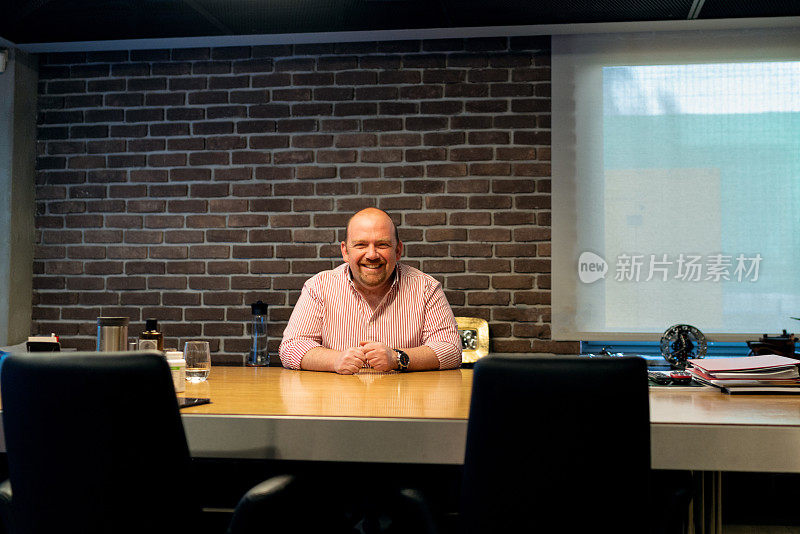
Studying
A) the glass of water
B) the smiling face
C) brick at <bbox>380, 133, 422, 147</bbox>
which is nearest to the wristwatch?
the smiling face

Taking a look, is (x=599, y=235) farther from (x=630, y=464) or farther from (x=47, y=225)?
(x=47, y=225)

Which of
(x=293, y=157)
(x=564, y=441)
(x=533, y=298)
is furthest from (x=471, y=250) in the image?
(x=564, y=441)

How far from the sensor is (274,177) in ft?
11.8

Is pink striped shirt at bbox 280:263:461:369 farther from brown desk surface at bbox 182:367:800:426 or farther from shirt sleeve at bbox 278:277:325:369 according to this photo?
brown desk surface at bbox 182:367:800:426

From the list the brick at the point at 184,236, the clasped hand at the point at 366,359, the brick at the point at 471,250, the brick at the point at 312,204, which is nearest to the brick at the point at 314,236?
the brick at the point at 312,204

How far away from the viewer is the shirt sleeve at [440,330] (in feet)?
7.78

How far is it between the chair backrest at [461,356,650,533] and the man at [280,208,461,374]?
1.35 metres

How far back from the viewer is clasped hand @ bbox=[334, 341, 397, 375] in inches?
83.4

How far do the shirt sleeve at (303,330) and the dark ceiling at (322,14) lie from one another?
54.8 inches

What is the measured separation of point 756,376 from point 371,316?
138cm

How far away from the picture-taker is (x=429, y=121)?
351cm

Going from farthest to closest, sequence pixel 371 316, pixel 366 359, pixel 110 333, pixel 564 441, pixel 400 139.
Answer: pixel 400 139
pixel 371 316
pixel 366 359
pixel 110 333
pixel 564 441

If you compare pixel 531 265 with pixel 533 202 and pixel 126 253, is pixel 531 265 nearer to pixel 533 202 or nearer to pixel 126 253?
pixel 533 202

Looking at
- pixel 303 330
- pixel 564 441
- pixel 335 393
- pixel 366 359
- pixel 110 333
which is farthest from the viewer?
pixel 303 330
